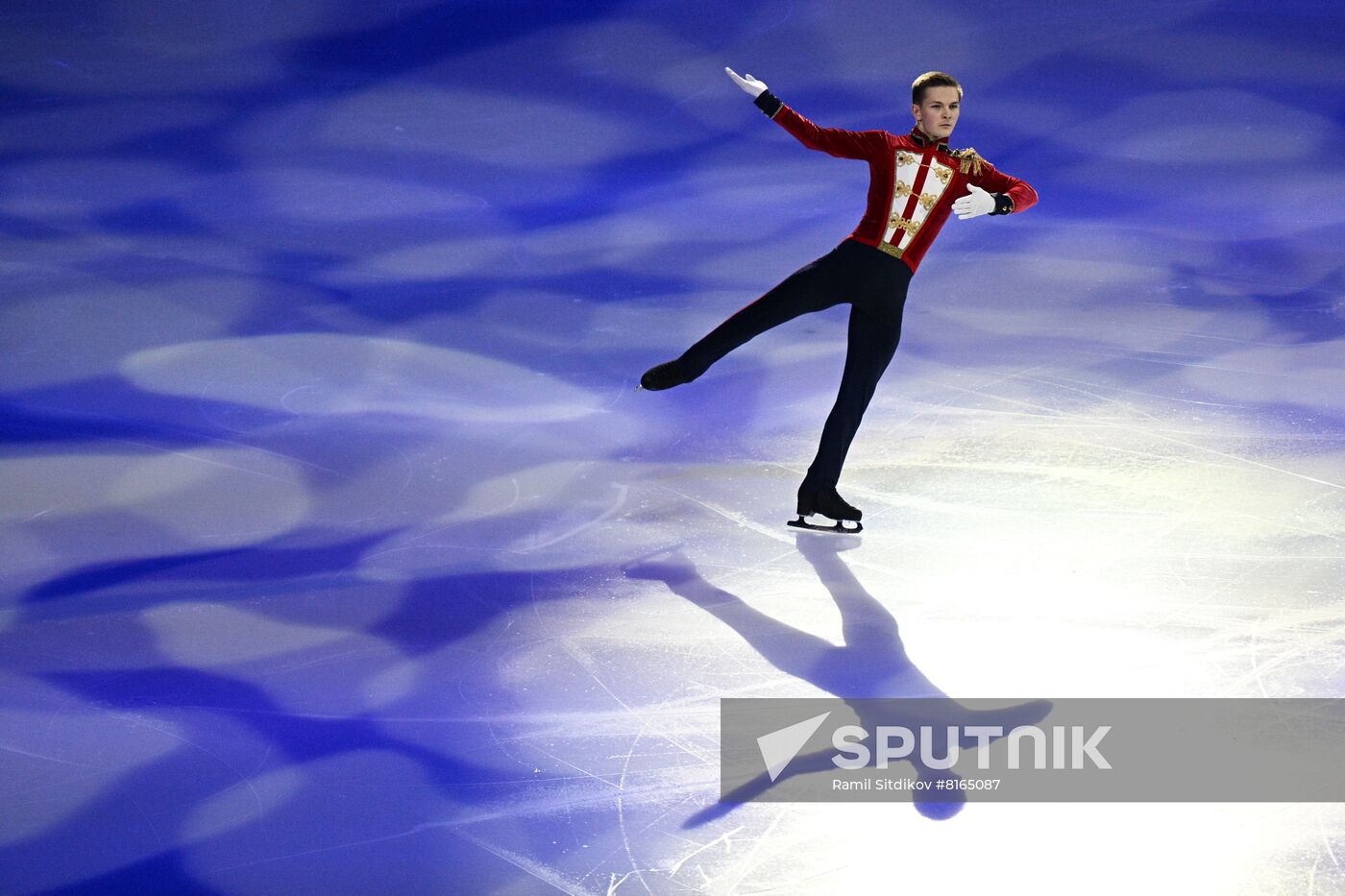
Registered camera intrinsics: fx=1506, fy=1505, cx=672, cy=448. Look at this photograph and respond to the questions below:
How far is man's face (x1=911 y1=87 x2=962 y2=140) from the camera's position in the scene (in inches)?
185

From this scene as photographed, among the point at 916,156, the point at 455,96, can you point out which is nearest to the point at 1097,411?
the point at 916,156

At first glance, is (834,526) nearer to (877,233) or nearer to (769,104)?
(877,233)

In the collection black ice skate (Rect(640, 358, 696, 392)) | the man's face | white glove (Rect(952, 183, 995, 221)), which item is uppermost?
the man's face

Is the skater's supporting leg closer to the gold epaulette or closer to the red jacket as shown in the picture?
the red jacket

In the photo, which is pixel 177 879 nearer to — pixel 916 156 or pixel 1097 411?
pixel 916 156

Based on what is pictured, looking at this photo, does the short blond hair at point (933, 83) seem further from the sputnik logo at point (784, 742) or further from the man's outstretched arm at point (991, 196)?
the sputnik logo at point (784, 742)

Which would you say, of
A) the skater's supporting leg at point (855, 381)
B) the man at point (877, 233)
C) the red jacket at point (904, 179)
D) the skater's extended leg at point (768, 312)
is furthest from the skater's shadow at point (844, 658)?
the red jacket at point (904, 179)

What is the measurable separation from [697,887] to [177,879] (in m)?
1.00

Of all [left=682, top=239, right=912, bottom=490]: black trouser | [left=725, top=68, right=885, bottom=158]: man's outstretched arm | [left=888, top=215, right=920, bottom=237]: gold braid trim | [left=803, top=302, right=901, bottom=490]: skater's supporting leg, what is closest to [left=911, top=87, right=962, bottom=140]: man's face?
[left=725, top=68, right=885, bottom=158]: man's outstretched arm

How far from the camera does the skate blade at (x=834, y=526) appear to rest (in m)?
4.82

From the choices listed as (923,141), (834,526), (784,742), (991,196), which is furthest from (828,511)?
(784,742)

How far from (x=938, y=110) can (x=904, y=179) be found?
23 centimetres

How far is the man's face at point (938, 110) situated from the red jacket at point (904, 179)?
0.12 ft

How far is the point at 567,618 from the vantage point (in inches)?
163
